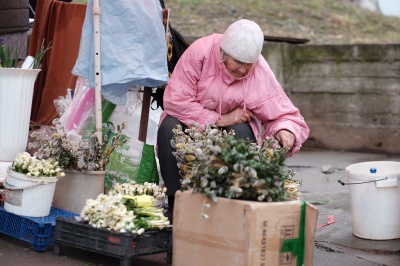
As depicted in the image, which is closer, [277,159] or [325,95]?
[277,159]

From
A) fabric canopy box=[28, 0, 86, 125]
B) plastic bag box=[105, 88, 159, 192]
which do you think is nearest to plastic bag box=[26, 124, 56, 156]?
fabric canopy box=[28, 0, 86, 125]

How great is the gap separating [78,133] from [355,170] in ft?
6.04

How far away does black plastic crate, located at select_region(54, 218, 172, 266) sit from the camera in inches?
173

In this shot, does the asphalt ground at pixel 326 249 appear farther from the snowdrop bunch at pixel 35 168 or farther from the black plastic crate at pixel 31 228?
the snowdrop bunch at pixel 35 168

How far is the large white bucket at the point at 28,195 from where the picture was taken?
4.82 m

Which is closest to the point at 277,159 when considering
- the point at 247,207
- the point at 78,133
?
the point at 247,207

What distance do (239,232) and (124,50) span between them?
1777 mm

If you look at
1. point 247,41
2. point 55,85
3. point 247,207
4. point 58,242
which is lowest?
point 58,242

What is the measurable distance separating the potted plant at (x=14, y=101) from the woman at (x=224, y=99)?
0.90 m

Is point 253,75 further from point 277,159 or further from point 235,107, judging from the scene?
point 277,159

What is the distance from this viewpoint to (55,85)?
6.23 metres

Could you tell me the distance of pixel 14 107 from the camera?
5.37 meters

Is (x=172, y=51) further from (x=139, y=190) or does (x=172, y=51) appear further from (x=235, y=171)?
(x=235, y=171)

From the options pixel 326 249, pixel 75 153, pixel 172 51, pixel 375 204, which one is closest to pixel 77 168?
pixel 75 153
